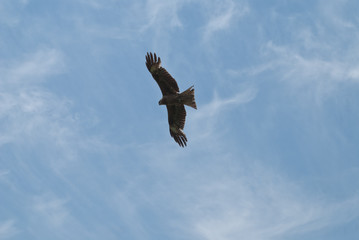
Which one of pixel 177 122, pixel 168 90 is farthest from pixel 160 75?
pixel 177 122

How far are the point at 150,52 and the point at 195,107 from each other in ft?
10.4

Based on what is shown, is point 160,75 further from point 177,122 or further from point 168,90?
point 177,122

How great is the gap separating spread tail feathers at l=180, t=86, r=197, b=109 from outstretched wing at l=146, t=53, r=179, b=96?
729 millimetres

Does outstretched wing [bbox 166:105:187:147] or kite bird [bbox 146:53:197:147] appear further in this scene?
outstretched wing [bbox 166:105:187:147]

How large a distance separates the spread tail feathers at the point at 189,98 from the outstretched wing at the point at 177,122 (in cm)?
154

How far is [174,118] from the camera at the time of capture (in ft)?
90.8

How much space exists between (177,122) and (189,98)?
2.52 m

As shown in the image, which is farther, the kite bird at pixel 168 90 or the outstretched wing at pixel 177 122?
the outstretched wing at pixel 177 122

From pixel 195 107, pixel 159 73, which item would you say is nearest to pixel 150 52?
→ pixel 159 73

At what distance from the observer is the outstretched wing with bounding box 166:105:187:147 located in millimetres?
27283

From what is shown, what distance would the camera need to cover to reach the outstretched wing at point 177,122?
27.3 m

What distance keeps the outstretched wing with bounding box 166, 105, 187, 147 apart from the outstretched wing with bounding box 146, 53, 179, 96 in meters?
1.33

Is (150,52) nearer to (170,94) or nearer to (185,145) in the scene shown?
(170,94)

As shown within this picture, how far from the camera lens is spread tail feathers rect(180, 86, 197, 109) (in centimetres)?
2536
